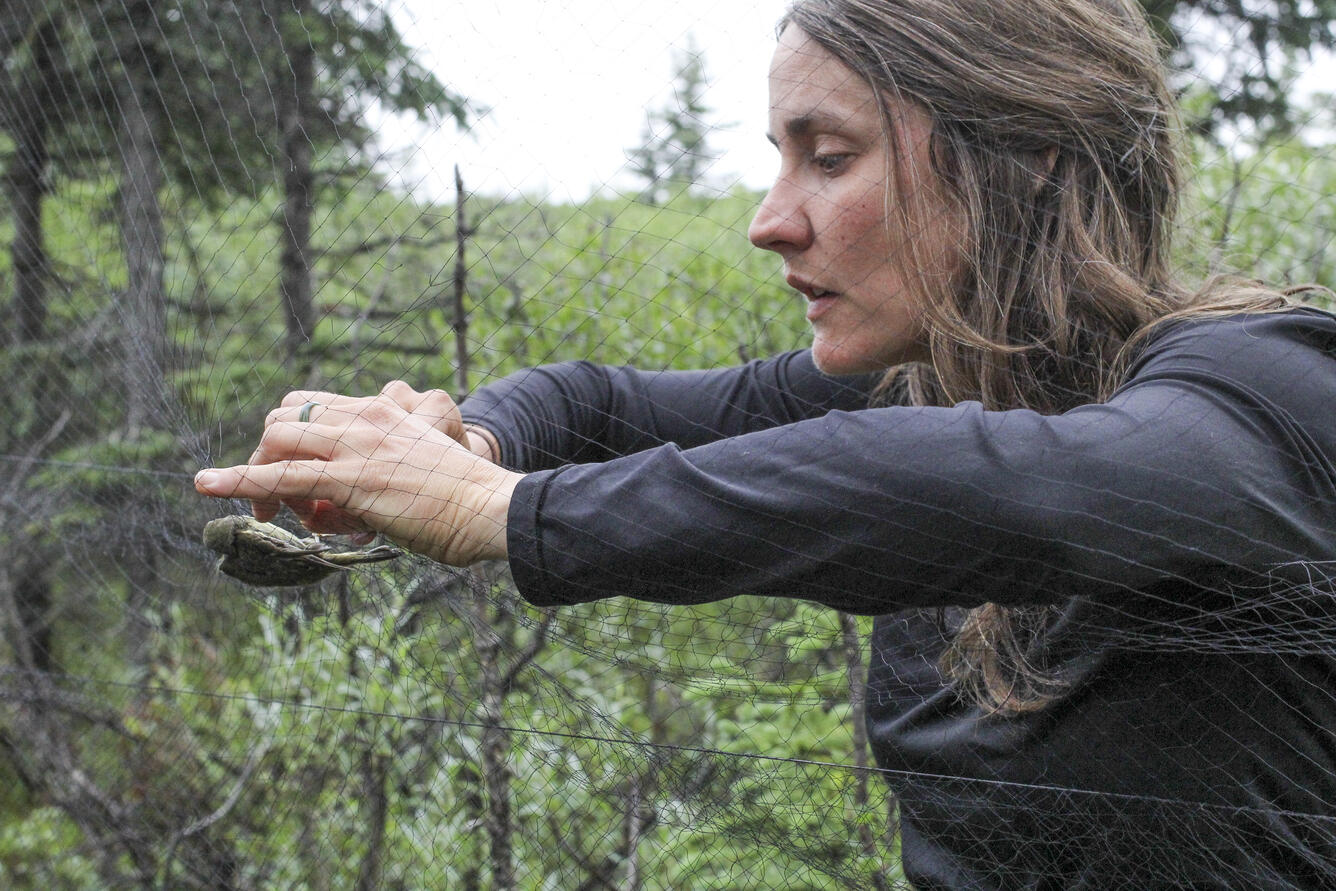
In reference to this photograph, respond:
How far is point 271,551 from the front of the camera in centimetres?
137

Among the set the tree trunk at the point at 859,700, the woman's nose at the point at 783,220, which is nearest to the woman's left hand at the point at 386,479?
the woman's nose at the point at 783,220

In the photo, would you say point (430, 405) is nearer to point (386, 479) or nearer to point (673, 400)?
point (386, 479)

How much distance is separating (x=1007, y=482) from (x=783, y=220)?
0.56m

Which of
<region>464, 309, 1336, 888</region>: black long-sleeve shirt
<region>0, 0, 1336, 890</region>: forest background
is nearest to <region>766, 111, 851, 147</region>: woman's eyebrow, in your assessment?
<region>0, 0, 1336, 890</region>: forest background

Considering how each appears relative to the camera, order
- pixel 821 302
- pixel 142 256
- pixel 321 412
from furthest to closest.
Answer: pixel 142 256
pixel 821 302
pixel 321 412

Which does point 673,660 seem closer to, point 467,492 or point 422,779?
point 467,492

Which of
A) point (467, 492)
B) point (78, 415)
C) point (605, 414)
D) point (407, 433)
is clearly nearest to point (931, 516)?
point (467, 492)

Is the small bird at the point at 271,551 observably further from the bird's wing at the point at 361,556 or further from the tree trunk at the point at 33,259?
the tree trunk at the point at 33,259

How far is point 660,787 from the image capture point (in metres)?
1.69

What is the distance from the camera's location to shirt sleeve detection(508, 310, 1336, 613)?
3.04ft

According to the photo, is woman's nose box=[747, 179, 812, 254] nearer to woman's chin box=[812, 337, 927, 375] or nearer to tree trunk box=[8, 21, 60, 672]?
woman's chin box=[812, 337, 927, 375]

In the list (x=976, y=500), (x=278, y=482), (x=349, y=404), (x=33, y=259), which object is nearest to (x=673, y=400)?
(x=349, y=404)

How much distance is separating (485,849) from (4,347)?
7.47 ft

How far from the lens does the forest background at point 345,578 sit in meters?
1.76
